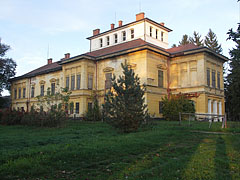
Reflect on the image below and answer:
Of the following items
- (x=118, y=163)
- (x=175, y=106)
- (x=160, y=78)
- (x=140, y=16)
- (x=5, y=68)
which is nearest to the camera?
(x=118, y=163)

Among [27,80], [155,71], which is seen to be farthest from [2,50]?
[155,71]

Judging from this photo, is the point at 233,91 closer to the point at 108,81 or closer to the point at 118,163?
the point at 108,81

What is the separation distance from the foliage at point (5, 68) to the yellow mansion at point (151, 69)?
1211cm

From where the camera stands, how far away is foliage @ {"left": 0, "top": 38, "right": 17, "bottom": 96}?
4788 centimetres

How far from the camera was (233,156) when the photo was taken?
29.0 ft

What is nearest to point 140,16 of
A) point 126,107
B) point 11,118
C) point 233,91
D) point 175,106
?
point 175,106

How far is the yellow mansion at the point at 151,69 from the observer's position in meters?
31.1

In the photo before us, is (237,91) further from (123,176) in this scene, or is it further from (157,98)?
(123,176)

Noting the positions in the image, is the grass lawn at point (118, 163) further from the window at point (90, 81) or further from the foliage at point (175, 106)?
the window at point (90, 81)

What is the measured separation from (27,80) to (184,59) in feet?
105

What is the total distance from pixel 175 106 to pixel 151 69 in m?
5.66

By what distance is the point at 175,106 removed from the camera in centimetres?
2959

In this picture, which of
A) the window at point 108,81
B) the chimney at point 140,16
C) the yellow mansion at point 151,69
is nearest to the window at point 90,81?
the yellow mansion at point 151,69

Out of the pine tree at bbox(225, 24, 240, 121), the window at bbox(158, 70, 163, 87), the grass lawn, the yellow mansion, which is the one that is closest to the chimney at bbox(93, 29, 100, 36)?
the yellow mansion
